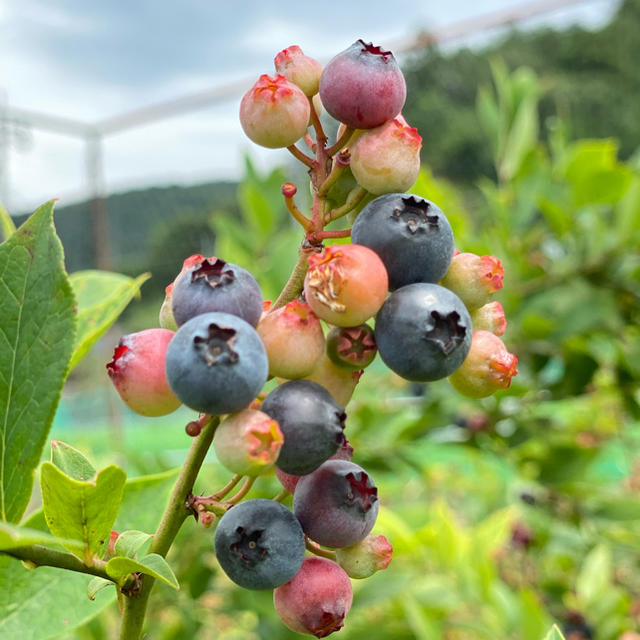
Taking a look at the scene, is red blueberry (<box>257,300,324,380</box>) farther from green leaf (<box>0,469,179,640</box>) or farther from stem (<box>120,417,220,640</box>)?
green leaf (<box>0,469,179,640</box>)

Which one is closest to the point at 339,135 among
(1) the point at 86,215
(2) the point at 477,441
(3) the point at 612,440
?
(2) the point at 477,441

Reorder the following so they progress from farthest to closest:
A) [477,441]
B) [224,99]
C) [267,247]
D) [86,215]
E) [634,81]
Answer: [634,81] < [86,215] < [224,99] < [267,247] < [477,441]

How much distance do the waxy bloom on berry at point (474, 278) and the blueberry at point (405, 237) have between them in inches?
0.9

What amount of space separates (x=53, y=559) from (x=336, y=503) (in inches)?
5.6

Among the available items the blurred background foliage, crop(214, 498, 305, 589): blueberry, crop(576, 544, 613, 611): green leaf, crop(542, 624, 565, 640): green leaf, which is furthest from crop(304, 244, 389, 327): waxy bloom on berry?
crop(576, 544, 613, 611): green leaf

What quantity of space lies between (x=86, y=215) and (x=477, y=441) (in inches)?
198

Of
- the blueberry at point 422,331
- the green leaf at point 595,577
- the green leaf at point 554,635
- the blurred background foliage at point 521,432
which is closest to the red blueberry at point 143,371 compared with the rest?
the blueberry at point 422,331

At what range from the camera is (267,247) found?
160 centimetres

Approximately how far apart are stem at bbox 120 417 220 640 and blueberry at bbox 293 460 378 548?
0.19ft

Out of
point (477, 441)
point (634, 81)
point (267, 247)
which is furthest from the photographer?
point (634, 81)

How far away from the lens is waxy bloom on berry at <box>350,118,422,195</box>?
0.39 metres

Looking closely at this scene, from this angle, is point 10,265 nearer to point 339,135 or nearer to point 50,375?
point 50,375

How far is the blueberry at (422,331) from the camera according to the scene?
36 centimetres

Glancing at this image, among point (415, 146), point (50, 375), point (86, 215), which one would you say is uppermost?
point (415, 146)
